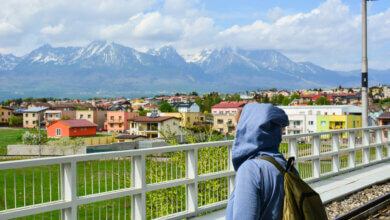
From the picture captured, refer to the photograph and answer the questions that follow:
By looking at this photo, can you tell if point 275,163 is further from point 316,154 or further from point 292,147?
point 316,154

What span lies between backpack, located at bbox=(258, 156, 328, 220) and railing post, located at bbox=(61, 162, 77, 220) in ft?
10.1

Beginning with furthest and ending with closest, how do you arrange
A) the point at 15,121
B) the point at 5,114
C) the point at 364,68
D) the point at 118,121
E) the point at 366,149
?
1. the point at 5,114
2. the point at 15,121
3. the point at 118,121
4. the point at 364,68
5. the point at 366,149

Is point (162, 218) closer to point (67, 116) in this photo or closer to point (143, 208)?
point (143, 208)

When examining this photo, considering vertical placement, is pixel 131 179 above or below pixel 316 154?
above

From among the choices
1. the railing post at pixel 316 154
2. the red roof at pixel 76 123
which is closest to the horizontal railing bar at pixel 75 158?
the railing post at pixel 316 154

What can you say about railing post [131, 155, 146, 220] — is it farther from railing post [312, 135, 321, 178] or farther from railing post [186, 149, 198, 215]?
railing post [312, 135, 321, 178]

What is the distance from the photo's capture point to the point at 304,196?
217 cm

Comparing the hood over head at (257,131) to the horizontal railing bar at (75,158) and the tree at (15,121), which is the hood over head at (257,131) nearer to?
the horizontal railing bar at (75,158)

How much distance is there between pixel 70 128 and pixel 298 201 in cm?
10866

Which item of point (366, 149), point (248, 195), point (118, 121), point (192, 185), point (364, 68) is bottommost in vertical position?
point (118, 121)

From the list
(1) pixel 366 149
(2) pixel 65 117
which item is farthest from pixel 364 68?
A: (2) pixel 65 117

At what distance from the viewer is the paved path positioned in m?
8.45

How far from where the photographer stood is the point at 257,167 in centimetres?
224

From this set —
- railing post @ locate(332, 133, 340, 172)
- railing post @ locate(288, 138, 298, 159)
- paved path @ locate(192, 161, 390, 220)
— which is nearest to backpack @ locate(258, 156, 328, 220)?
paved path @ locate(192, 161, 390, 220)
